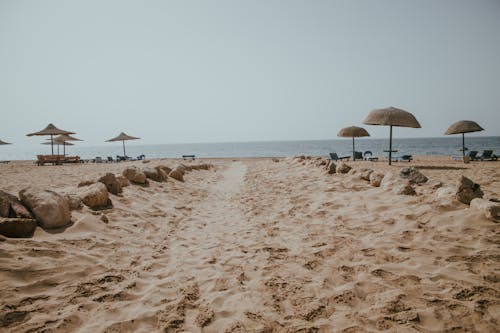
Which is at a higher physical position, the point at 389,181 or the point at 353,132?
the point at 353,132

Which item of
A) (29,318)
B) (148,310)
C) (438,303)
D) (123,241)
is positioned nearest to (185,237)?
(123,241)

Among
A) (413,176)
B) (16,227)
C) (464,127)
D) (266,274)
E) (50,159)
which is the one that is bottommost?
(266,274)

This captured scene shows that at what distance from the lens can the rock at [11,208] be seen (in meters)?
2.64

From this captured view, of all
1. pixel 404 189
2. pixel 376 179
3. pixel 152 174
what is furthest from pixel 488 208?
pixel 152 174

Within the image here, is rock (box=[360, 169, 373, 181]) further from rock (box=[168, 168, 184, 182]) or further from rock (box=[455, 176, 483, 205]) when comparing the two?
rock (box=[168, 168, 184, 182])

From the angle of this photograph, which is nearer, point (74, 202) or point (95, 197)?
point (74, 202)

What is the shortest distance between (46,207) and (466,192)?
531 cm

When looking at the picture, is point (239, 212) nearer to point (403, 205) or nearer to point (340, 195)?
point (340, 195)

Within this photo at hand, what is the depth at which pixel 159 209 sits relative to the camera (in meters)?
4.74

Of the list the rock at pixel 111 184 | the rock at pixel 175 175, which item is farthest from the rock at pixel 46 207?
the rock at pixel 175 175

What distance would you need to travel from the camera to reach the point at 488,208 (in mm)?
2930

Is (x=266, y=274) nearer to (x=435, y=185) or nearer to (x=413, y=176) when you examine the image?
(x=435, y=185)

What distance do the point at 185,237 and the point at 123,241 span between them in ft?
2.59

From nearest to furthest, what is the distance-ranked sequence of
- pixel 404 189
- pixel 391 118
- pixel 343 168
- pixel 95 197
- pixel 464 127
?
pixel 95 197, pixel 404 189, pixel 343 168, pixel 391 118, pixel 464 127
